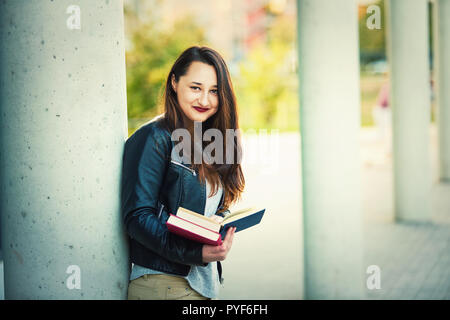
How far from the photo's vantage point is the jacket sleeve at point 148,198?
79.5 inches

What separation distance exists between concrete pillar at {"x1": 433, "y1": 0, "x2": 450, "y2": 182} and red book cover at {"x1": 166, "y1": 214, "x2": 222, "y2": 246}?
33.4 feet

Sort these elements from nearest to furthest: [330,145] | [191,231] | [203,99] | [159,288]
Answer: [191,231] → [159,288] → [203,99] → [330,145]

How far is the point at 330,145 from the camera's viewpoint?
4.16 meters

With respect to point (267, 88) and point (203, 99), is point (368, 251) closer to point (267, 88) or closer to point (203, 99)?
point (203, 99)

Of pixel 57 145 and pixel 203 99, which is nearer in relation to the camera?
pixel 57 145

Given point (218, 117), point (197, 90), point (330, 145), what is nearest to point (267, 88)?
point (330, 145)

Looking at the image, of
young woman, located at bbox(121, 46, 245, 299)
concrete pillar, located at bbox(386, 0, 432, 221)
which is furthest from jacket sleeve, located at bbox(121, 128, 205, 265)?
concrete pillar, located at bbox(386, 0, 432, 221)

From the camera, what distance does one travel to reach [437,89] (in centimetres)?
1124

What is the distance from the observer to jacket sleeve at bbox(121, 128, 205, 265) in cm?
202

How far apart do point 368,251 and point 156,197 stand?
15.2 ft

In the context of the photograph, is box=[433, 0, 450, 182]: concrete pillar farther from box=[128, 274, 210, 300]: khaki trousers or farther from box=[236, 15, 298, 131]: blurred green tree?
box=[236, 15, 298, 131]: blurred green tree

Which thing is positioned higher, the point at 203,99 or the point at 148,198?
the point at 203,99

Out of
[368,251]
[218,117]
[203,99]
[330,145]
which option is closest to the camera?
[203,99]
